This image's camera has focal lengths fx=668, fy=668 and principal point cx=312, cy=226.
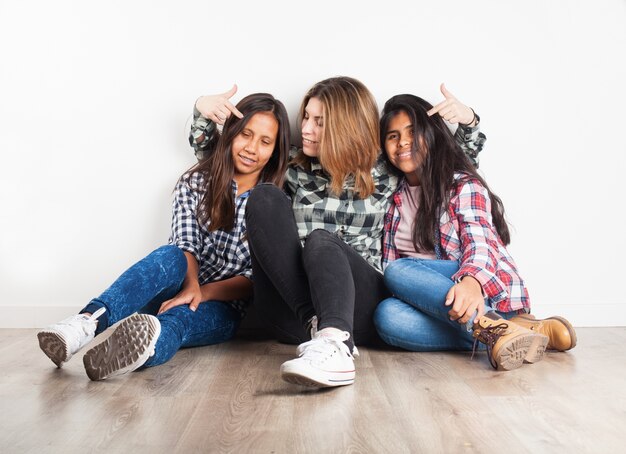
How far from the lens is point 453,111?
2.33 m

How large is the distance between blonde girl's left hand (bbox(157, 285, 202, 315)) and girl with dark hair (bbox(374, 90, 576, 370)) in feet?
1.88

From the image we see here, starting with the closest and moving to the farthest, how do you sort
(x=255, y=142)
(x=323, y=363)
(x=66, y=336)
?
(x=323, y=363)
(x=66, y=336)
(x=255, y=142)

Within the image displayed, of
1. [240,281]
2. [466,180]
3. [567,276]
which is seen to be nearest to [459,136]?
[466,180]

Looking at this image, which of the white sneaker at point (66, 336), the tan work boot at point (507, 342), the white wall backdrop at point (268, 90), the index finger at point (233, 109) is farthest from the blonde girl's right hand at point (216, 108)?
the tan work boot at point (507, 342)

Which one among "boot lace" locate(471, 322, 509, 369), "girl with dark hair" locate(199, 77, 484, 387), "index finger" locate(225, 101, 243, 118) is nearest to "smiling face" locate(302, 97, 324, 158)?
"girl with dark hair" locate(199, 77, 484, 387)

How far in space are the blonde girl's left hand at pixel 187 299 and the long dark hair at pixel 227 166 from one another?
0.27 m

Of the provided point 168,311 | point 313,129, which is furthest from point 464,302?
point 168,311

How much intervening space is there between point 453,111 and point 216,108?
0.83 meters

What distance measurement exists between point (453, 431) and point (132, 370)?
0.85 meters

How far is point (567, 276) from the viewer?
105 inches

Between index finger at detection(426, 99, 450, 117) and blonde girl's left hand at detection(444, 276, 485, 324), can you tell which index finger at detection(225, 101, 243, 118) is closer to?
index finger at detection(426, 99, 450, 117)

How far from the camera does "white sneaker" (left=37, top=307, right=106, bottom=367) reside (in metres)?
1.75

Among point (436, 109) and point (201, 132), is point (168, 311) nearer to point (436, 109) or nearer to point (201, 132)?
point (201, 132)

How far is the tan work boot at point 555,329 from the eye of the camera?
212cm
